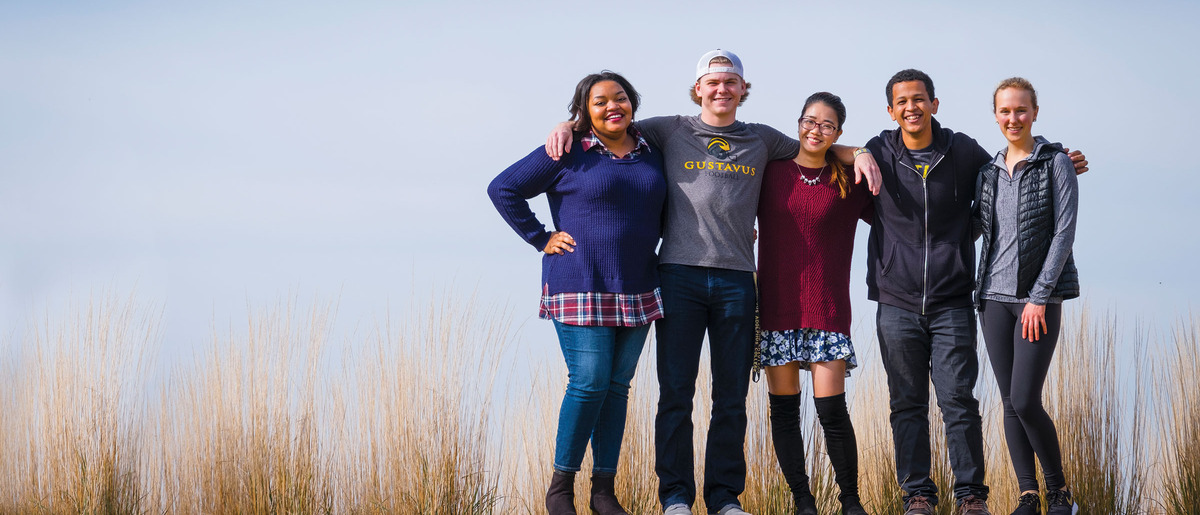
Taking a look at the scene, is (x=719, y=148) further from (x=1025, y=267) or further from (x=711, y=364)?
(x=1025, y=267)

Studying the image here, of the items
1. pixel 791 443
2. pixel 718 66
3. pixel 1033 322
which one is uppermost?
pixel 718 66

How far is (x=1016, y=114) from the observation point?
3559 millimetres

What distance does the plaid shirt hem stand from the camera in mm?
3250

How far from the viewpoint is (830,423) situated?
349 centimetres

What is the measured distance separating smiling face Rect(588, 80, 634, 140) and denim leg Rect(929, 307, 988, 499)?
1.37 meters

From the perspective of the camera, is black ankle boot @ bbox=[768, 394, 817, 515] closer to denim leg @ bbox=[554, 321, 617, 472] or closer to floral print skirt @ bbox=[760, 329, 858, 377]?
floral print skirt @ bbox=[760, 329, 858, 377]

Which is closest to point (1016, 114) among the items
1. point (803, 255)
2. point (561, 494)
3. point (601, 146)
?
point (803, 255)

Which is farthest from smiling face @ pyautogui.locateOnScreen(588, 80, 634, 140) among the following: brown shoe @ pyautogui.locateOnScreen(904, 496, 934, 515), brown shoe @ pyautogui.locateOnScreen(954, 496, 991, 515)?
brown shoe @ pyautogui.locateOnScreen(954, 496, 991, 515)

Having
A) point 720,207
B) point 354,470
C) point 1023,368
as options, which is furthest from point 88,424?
point 1023,368

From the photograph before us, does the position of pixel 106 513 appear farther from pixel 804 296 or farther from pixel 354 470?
pixel 804 296

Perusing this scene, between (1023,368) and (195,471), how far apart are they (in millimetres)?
3828

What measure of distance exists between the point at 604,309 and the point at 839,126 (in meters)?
1.15

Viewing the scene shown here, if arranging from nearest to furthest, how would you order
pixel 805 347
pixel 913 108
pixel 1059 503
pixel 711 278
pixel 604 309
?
1. pixel 604 309
2. pixel 711 278
3. pixel 805 347
4. pixel 913 108
5. pixel 1059 503

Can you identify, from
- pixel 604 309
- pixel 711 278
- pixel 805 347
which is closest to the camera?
pixel 604 309
